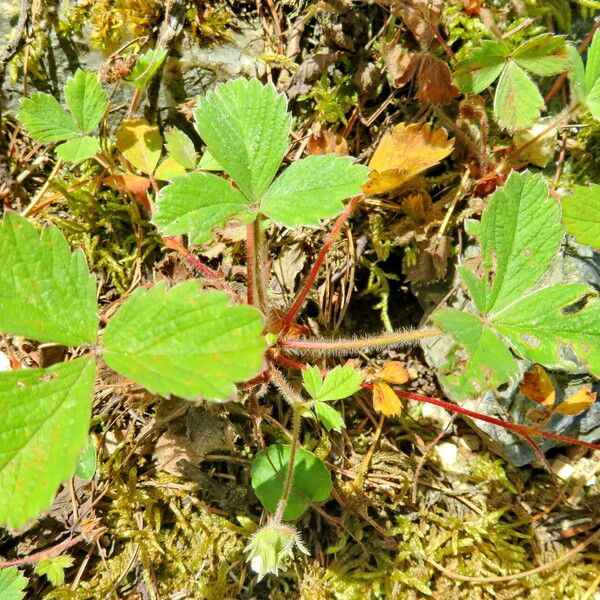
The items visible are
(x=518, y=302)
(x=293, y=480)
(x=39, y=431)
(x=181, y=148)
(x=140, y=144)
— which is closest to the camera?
(x=39, y=431)

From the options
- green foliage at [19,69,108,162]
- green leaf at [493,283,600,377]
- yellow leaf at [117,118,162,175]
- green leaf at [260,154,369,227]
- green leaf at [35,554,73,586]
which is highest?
green foliage at [19,69,108,162]

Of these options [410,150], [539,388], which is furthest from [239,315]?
[539,388]

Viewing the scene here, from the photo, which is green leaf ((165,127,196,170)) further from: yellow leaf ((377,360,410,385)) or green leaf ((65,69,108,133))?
yellow leaf ((377,360,410,385))

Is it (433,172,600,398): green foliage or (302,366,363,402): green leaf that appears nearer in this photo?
(433,172,600,398): green foliage

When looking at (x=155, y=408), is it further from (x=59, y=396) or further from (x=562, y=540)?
(x=562, y=540)

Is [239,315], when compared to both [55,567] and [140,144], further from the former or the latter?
[55,567]

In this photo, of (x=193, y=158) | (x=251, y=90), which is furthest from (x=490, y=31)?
(x=193, y=158)

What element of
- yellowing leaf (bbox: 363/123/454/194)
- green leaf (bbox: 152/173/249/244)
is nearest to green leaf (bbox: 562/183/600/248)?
yellowing leaf (bbox: 363/123/454/194)

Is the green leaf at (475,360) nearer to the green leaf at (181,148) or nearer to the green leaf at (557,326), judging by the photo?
the green leaf at (557,326)
